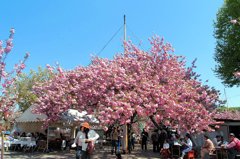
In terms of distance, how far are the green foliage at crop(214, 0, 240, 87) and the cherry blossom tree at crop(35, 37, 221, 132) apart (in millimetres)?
4610

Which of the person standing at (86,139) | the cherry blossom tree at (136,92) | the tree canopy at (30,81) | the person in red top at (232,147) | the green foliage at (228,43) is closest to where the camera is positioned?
the person standing at (86,139)

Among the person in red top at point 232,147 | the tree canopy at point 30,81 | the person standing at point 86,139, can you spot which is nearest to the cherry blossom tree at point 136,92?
the person in red top at point 232,147

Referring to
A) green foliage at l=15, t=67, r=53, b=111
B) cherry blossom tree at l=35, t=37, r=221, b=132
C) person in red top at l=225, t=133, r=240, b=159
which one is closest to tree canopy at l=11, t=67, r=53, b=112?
green foliage at l=15, t=67, r=53, b=111

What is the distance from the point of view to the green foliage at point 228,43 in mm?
24109

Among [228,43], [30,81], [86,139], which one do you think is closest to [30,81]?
[30,81]

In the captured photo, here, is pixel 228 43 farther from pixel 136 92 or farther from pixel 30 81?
pixel 30 81

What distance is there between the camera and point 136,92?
17.4m

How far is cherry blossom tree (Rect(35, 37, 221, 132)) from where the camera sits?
16.6m

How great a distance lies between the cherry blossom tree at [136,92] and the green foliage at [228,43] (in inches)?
182

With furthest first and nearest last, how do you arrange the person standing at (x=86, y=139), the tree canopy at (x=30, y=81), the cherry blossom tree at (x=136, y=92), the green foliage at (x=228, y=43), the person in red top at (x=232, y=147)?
the tree canopy at (x=30, y=81) < the green foliage at (x=228, y=43) < the cherry blossom tree at (x=136, y=92) < the person in red top at (x=232, y=147) < the person standing at (x=86, y=139)

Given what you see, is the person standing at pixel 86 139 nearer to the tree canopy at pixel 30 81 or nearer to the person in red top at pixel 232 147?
the person in red top at pixel 232 147

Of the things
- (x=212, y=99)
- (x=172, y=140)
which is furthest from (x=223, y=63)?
(x=172, y=140)

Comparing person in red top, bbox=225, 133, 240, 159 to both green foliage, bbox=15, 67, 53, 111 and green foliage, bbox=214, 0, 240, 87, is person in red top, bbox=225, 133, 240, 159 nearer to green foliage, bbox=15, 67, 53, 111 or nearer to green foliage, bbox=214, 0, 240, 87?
green foliage, bbox=214, 0, 240, 87

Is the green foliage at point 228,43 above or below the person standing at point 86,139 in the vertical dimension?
above
